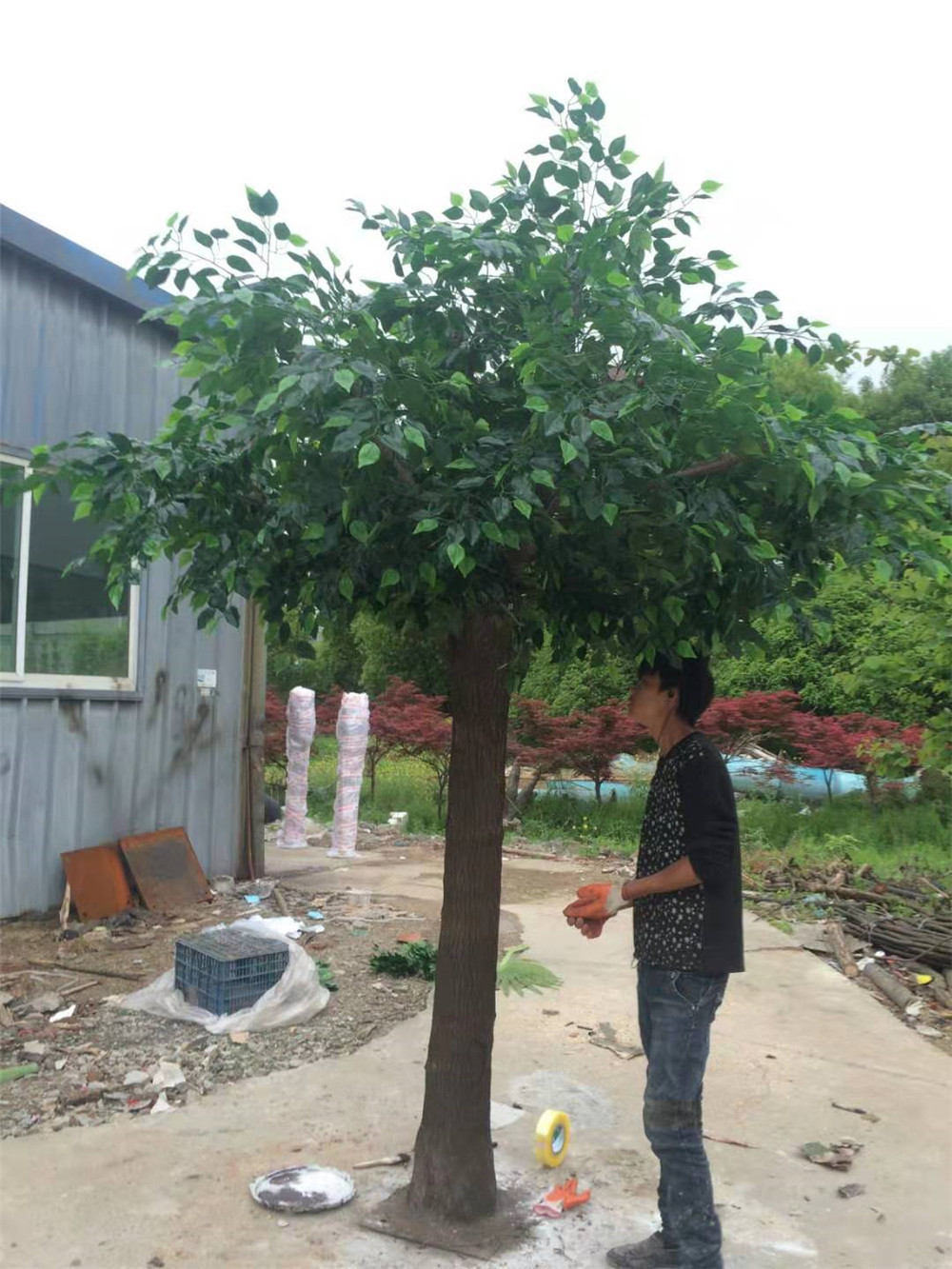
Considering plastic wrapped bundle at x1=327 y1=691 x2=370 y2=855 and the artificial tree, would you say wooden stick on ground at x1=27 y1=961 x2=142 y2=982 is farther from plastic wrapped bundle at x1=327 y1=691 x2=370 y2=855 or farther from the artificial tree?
plastic wrapped bundle at x1=327 y1=691 x2=370 y2=855

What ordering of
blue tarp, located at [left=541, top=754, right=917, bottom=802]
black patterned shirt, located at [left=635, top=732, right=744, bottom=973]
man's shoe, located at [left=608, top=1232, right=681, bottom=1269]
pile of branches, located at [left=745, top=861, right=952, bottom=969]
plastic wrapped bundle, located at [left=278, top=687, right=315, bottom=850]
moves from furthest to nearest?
blue tarp, located at [left=541, top=754, right=917, bottom=802] < plastic wrapped bundle, located at [left=278, top=687, right=315, bottom=850] < pile of branches, located at [left=745, top=861, right=952, bottom=969] < man's shoe, located at [left=608, top=1232, right=681, bottom=1269] < black patterned shirt, located at [left=635, top=732, right=744, bottom=973]

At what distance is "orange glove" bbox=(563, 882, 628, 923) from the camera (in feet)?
10.5

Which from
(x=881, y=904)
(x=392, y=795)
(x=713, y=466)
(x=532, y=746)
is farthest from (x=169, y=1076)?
(x=392, y=795)

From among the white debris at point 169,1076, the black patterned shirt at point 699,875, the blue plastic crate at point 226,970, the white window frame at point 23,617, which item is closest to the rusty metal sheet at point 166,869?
the white window frame at point 23,617

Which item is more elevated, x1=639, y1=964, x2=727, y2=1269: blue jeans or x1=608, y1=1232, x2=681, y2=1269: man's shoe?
x1=639, y1=964, x2=727, y2=1269: blue jeans

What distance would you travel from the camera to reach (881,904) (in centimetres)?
820

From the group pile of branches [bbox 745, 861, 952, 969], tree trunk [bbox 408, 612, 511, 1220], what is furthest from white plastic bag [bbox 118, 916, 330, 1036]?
pile of branches [bbox 745, 861, 952, 969]

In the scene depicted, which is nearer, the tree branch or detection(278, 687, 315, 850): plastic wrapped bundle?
the tree branch

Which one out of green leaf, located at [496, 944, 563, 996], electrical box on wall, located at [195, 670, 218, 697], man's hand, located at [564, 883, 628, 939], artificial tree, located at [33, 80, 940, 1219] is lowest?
green leaf, located at [496, 944, 563, 996]

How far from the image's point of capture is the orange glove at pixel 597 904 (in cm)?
321

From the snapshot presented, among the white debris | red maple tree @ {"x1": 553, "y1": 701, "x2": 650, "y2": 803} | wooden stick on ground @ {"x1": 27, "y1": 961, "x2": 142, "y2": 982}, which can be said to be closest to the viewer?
the white debris

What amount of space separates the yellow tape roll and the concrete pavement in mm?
70

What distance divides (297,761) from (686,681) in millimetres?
7671

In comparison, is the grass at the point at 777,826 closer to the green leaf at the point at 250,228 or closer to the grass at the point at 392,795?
the grass at the point at 392,795
